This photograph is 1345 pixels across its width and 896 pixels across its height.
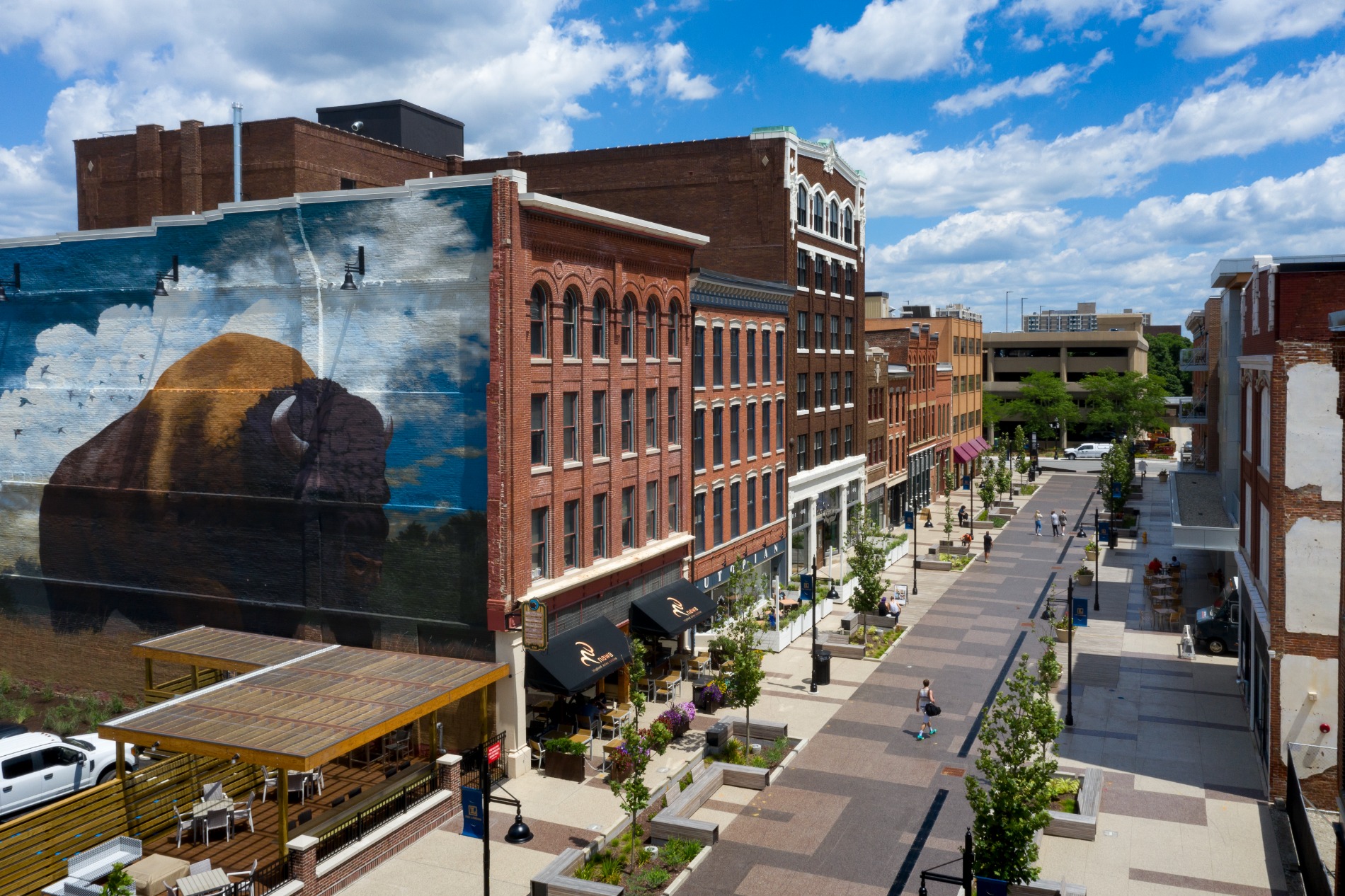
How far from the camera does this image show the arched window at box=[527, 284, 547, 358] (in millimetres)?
29172

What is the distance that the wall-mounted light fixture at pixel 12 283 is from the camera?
35.7m

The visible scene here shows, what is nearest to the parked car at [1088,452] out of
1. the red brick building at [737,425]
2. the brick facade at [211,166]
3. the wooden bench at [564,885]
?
the red brick building at [737,425]

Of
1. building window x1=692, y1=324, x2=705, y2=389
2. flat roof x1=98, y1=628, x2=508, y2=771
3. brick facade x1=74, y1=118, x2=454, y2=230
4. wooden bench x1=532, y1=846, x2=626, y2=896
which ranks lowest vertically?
wooden bench x1=532, y1=846, x2=626, y2=896

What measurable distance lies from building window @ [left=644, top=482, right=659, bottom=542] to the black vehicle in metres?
22.4

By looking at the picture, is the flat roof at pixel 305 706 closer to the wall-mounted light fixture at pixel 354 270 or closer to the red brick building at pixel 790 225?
the wall-mounted light fixture at pixel 354 270

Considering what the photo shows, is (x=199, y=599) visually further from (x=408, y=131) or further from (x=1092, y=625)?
(x=1092, y=625)

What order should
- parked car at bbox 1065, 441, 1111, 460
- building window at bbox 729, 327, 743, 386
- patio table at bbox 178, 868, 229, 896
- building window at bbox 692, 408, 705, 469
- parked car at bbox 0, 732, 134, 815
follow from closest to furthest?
1. patio table at bbox 178, 868, 229, 896
2. parked car at bbox 0, 732, 134, 815
3. building window at bbox 692, 408, 705, 469
4. building window at bbox 729, 327, 743, 386
5. parked car at bbox 1065, 441, 1111, 460

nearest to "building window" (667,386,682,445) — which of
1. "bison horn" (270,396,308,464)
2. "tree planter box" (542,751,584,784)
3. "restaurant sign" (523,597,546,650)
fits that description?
"restaurant sign" (523,597,546,650)

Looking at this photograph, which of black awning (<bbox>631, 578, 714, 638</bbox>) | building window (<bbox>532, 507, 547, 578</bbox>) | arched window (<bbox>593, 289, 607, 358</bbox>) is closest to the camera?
building window (<bbox>532, 507, 547, 578</bbox>)

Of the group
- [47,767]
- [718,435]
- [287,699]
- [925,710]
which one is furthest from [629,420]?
[47,767]

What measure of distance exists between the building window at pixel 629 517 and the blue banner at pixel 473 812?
1554 centimetres

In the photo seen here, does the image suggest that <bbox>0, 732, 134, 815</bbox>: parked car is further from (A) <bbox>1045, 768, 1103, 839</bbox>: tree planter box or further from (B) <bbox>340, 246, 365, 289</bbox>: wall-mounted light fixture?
(A) <bbox>1045, 768, 1103, 839</bbox>: tree planter box

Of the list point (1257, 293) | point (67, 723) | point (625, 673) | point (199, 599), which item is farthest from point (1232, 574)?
point (67, 723)

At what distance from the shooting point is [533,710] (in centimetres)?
3023
